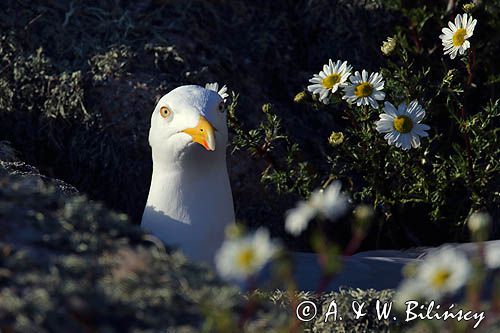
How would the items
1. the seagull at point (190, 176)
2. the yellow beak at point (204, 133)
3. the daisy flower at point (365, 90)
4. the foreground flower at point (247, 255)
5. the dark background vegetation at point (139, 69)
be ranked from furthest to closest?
the dark background vegetation at point (139, 69)
the daisy flower at point (365, 90)
the seagull at point (190, 176)
the yellow beak at point (204, 133)
the foreground flower at point (247, 255)

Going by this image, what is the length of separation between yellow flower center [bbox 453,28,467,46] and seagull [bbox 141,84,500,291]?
2.30 feet

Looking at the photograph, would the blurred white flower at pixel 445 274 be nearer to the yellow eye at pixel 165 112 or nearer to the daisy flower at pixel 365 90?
the yellow eye at pixel 165 112

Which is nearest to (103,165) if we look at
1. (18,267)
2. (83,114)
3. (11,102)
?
(83,114)

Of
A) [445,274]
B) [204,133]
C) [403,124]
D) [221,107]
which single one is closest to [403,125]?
[403,124]

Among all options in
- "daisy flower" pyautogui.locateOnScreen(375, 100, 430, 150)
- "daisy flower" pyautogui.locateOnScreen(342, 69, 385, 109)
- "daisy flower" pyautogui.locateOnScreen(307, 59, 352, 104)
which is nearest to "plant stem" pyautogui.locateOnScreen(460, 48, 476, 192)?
"daisy flower" pyautogui.locateOnScreen(375, 100, 430, 150)

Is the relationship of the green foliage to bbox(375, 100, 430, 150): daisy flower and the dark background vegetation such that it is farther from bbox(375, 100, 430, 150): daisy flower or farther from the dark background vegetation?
the dark background vegetation

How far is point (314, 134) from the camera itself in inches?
168

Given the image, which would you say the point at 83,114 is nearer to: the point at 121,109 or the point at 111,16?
the point at 121,109

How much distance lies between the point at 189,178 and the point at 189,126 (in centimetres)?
18

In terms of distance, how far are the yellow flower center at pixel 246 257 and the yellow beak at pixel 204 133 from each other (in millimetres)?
1332

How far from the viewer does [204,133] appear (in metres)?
2.90

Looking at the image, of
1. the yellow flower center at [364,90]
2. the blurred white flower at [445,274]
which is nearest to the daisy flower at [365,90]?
the yellow flower center at [364,90]

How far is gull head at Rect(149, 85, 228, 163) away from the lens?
2.94m

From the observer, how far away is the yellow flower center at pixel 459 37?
Answer: 339cm
